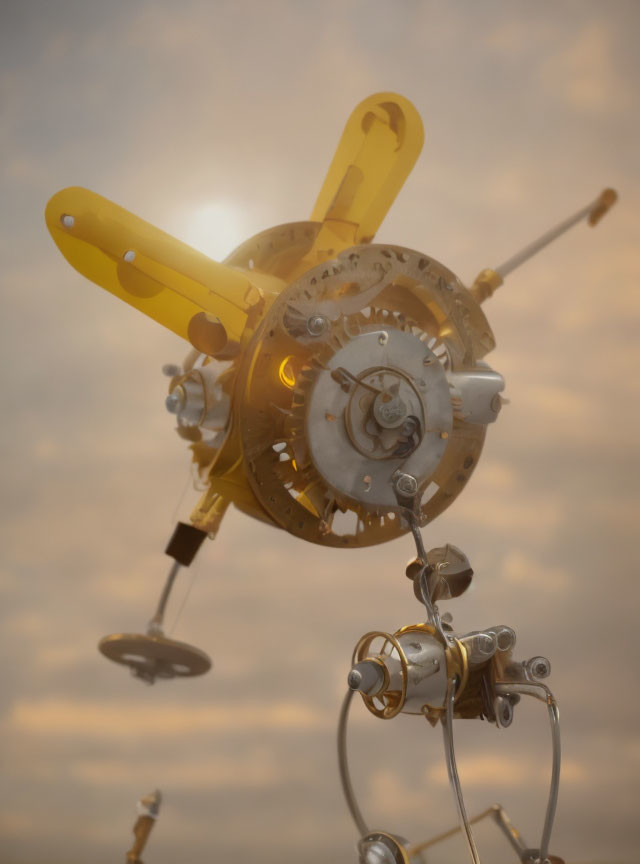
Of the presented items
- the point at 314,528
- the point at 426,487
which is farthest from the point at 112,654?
the point at 426,487

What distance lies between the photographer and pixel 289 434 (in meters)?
1.67

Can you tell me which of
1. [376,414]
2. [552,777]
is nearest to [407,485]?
[376,414]

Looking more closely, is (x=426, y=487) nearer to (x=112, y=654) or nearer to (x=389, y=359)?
(x=389, y=359)

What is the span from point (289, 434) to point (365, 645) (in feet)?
1.16

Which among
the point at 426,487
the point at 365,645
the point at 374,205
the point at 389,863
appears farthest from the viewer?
the point at 374,205

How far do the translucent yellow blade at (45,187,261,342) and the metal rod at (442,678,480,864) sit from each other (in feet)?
2.25

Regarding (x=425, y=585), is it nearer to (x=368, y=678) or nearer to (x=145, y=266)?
(x=368, y=678)

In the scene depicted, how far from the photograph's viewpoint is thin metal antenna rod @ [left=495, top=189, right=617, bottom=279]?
2098mm

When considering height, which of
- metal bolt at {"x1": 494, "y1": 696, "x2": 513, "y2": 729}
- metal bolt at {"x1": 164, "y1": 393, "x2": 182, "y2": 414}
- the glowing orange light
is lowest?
metal bolt at {"x1": 494, "y1": 696, "x2": 513, "y2": 729}

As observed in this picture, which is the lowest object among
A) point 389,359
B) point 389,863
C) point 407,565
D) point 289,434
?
point 389,863

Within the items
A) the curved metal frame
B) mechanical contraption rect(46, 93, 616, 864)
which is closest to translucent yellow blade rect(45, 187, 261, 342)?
mechanical contraption rect(46, 93, 616, 864)

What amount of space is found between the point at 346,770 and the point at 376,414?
57 centimetres

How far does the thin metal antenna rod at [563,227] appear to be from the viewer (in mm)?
2098

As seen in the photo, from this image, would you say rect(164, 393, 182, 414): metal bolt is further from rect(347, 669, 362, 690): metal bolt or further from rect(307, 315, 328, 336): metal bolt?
rect(347, 669, 362, 690): metal bolt
